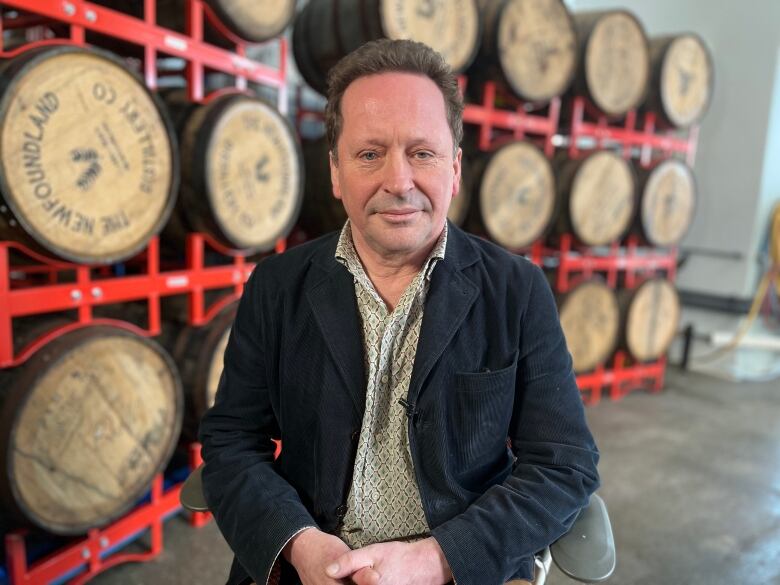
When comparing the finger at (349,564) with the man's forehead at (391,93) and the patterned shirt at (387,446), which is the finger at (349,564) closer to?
the patterned shirt at (387,446)

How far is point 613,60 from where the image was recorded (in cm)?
429

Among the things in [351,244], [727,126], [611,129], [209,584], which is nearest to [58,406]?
[209,584]

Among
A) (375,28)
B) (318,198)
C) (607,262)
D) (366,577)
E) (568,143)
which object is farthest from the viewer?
(607,262)

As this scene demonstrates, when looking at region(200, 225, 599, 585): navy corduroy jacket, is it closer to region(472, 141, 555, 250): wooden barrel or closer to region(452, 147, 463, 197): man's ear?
region(452, 147, 463, 197): man's ear

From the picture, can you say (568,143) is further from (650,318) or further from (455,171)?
(455,171)

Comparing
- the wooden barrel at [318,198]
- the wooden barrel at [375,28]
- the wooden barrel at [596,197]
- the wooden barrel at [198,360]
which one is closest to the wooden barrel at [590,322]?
the wooden barrel at [596,197]

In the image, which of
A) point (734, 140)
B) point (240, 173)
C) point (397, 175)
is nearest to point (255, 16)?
point (240, 173)

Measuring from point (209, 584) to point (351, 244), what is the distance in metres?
1.71

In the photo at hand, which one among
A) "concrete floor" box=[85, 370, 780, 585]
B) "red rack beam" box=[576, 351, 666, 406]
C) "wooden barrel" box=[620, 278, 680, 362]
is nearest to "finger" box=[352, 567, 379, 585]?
"concrete floor" box=[85, 370, 780, 585]

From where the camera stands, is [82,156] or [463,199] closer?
[82,156]

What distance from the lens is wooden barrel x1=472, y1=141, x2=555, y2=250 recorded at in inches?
145

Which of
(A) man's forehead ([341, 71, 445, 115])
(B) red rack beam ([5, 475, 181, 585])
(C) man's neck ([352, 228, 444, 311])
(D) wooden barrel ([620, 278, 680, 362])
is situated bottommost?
(B) red rack beam ([5, 475, 181, 585])

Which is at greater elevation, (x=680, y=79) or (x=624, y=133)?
(x=680, y=79)

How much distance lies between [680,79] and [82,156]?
442cm
